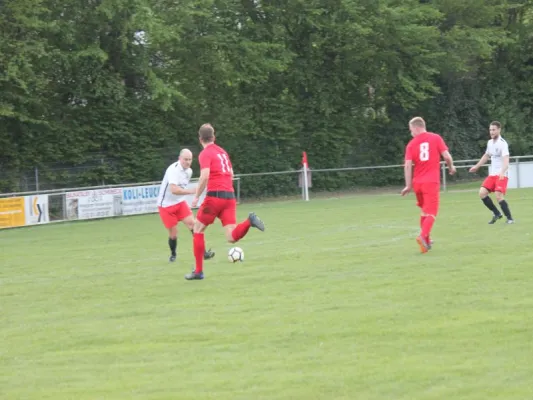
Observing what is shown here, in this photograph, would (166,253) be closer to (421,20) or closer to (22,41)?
(22,41)

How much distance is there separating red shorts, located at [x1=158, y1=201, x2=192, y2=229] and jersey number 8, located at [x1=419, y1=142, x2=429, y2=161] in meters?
4.07

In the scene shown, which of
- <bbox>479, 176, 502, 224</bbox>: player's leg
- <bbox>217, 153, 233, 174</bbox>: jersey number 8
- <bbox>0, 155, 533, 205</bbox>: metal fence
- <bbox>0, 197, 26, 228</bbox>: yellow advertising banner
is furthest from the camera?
<bbox>0, 155, 533, 205</bbox>: metal fence

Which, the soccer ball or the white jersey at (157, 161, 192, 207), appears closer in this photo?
the soccer ball

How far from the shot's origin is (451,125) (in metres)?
43.2

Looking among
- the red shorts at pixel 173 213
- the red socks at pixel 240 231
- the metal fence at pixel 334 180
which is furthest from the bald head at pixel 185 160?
the metal fence at pixel 334 180

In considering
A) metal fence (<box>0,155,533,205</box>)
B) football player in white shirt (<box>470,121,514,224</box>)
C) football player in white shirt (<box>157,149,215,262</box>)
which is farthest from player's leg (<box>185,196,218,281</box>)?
metal fence (<box>0,155,533,205</box>)

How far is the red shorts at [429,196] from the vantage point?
1512 cm

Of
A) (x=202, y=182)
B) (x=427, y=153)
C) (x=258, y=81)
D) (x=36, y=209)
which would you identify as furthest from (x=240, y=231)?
(x=258, y=81)

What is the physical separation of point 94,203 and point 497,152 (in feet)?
46.8

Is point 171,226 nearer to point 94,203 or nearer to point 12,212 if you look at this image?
point 12,212

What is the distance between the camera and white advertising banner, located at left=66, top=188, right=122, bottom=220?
30172 mm

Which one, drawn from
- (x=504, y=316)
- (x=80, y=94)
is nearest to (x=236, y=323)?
(x=504, y=316)

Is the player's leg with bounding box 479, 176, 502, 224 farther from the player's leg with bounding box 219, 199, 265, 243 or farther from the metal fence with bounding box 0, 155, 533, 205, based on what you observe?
the metal fence with bounding box 0, 155, 533, 205

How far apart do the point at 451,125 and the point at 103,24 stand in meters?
15.8
